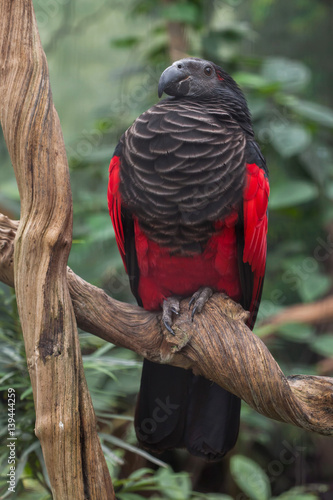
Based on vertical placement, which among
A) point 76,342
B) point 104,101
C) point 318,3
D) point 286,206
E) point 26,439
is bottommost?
point 26,439

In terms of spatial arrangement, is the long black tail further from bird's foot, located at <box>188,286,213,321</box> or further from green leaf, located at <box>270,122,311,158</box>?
green leaf, located at <box>270,122,311,158</box>

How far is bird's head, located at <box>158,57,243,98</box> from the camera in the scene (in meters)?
1.98

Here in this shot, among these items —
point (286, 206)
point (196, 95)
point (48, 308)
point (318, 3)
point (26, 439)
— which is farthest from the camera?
point (318, 3)

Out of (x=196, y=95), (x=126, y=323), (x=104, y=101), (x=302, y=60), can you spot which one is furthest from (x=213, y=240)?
(x=302, y=60)

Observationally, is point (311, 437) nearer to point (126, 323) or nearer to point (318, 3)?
point (126, 323)

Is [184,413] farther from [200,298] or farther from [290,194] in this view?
[290,194]

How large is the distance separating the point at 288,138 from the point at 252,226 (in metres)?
1.40

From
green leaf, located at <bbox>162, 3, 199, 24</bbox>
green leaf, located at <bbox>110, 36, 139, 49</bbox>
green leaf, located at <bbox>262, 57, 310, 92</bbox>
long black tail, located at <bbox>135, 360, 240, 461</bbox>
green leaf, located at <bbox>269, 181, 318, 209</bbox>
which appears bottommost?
long black tail, located at <bbox>135, 360, 240, 461</bbox>

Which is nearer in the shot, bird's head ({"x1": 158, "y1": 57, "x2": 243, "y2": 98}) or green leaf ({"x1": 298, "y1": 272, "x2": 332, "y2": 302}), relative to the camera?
bird's head ({"x1": 158, "y1": 57, "x2": 243, "y2": 98})

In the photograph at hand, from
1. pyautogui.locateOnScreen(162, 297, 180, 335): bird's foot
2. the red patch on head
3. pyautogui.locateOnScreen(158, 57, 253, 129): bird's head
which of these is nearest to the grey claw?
pyautogui.locateOnScreen(162, 297, 180, 335): bird's foot

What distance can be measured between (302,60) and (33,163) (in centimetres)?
393

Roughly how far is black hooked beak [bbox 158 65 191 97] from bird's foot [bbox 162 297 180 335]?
82cm

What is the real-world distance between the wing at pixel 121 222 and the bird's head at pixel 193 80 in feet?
1.04

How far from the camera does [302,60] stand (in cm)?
470
